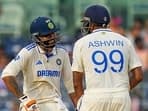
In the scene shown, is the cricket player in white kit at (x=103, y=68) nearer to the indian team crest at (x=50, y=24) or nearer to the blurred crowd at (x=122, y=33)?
the indian team crest at (x=50, y=24)

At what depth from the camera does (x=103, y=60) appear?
10.1m

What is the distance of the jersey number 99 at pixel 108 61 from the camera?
10055 millimetres

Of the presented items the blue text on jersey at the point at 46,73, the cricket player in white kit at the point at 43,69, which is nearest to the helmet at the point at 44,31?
the cricket player in white kit at the point at 43,69

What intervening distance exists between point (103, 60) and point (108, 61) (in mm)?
59

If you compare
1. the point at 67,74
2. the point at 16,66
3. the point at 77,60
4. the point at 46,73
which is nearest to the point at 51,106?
the point at 46,73

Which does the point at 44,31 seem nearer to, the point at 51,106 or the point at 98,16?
the point at 98,16

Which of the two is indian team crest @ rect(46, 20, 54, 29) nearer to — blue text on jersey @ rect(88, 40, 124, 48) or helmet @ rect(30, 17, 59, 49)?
helmet @ rect(30, 17, 59, 49)

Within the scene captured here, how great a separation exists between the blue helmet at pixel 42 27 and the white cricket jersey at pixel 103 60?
26.0 inches

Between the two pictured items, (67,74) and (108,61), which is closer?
(108,61)

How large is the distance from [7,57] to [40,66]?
6.86 m

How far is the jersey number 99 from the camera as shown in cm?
1005

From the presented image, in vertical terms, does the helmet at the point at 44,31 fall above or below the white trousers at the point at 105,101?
above

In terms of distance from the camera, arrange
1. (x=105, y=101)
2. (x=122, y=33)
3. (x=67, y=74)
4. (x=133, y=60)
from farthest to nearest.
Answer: (x=122, y=33), (x=67, y=74), (x=133, y=60), (x=105, y=101)

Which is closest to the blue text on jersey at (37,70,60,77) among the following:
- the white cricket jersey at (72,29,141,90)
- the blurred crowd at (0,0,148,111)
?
the white cricket jersey at (72,29,141,90)
